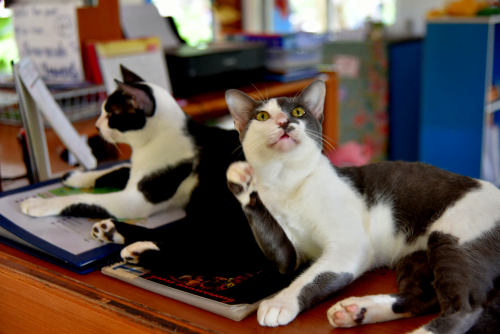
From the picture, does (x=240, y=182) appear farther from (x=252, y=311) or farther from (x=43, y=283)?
(x=43, y=283)

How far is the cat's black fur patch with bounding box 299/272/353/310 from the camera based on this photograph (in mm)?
682

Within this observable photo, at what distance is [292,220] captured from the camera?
2.59ft

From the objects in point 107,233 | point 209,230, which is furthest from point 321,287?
point 107,233

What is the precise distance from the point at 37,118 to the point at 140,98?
32 centimetres

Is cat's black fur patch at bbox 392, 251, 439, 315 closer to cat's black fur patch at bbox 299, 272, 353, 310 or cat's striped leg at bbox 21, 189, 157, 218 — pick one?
cat's black fur patch at bbox 299, 272, 353, 310

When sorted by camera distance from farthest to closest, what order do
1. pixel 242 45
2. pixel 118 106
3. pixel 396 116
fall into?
pixel 396 116 → pixel 242 45 → pixel 118 106

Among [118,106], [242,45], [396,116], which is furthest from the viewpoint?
[396,116]

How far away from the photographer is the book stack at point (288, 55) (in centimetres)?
224

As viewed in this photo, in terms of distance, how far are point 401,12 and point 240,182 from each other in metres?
5.62

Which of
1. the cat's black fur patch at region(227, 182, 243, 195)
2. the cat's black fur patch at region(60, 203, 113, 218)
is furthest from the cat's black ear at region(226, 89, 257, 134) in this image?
the cat's black fur patch at region(60, 203, 113, 218)

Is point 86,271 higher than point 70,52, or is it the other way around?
point 70,52

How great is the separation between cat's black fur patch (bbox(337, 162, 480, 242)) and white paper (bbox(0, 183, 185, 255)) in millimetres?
397

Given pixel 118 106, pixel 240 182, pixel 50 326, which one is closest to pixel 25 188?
pixel 118 106

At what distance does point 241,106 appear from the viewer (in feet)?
2.60
